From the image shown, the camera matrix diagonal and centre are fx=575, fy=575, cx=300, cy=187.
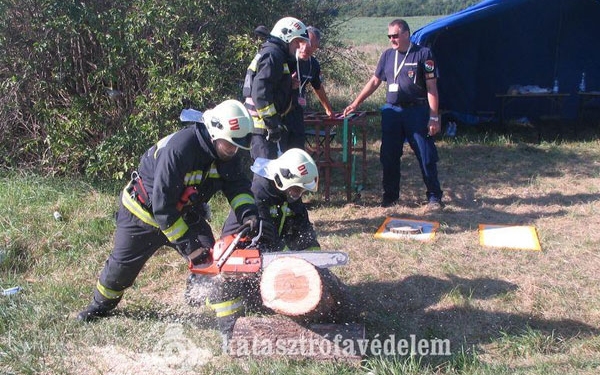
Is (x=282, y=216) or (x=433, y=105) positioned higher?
(x=433, y=105)

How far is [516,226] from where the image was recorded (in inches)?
224

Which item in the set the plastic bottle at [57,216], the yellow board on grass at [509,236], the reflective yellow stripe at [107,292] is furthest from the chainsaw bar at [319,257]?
the plastic bottle at [57,216]

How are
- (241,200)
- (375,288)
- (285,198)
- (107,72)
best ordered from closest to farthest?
(241,200)
(285,198)
(375,288)
(107,72)

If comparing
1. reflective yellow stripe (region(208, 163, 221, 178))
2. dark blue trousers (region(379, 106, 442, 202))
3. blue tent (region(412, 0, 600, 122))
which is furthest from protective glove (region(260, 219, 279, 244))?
blue tent (region(412, 0, 600, 122))

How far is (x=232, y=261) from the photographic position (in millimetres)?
3422

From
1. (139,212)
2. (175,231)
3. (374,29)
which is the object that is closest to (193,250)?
(175,231)

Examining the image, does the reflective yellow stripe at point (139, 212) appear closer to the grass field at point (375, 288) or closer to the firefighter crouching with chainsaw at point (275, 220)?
the firefighter crouching with chainsaw at point (275, 220)

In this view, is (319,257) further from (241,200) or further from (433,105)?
(433,105)

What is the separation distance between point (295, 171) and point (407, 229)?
2.11m

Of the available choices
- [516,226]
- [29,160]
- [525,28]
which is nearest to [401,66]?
[516,226]

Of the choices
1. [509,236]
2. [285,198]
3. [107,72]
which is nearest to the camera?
[285,198]

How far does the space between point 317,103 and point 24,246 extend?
6398 mm

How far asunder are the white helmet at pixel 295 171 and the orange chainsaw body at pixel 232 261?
519 mm

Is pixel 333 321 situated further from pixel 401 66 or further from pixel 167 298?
pixel 401 66
